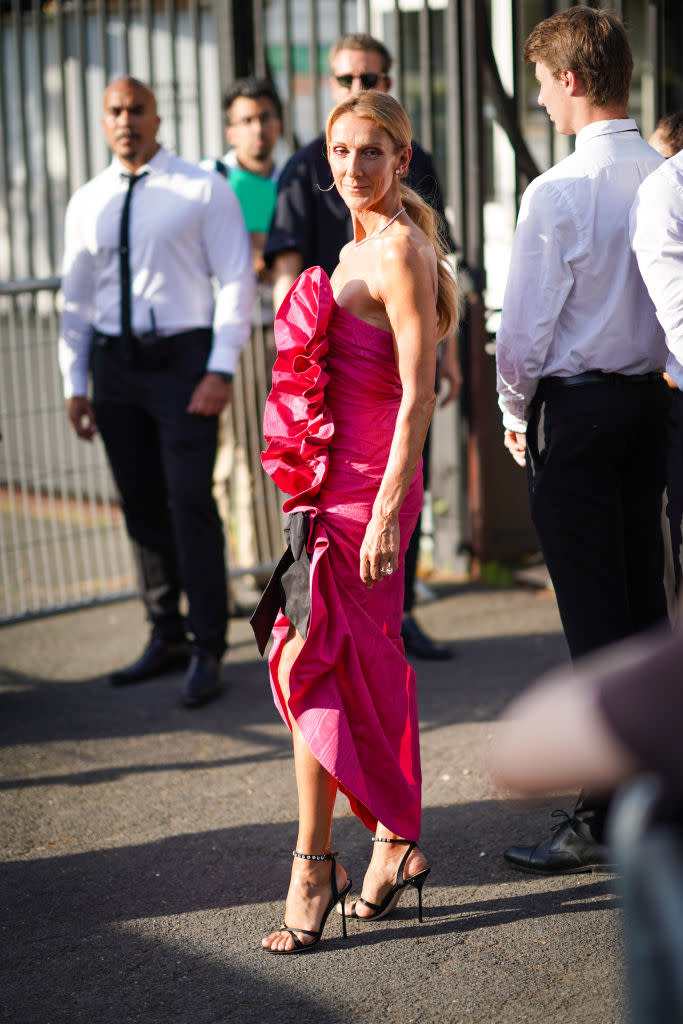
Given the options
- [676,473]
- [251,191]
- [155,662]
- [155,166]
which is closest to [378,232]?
[676,473]

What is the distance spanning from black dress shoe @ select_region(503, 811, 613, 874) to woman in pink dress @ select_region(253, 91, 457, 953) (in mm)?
411

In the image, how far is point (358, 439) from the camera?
3055 millimetres

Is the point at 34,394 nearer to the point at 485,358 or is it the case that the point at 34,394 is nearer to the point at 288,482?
the point at 485,358

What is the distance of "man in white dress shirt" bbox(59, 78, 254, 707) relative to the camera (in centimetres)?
482

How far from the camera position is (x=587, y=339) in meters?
3.06

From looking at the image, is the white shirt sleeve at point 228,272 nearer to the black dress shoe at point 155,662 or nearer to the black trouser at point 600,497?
the black dress shoe at point 155,662

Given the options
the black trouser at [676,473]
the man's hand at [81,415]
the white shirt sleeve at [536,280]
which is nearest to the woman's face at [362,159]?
the white shirt sleeve at [536,280]

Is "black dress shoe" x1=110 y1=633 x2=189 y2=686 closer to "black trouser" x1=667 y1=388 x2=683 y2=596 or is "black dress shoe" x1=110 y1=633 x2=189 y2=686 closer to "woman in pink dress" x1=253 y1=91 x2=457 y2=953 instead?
"woman in pink dress" x1=253 y1=91 x2=457 y2=953

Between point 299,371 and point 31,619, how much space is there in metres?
3.16

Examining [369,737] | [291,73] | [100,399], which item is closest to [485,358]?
[291,73]

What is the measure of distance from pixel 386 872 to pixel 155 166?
310 cm

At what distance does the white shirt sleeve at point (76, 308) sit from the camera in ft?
16.4

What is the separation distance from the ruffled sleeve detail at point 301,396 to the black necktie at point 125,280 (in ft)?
6.10

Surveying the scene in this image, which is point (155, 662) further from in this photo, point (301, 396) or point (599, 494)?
point (599, 494)
